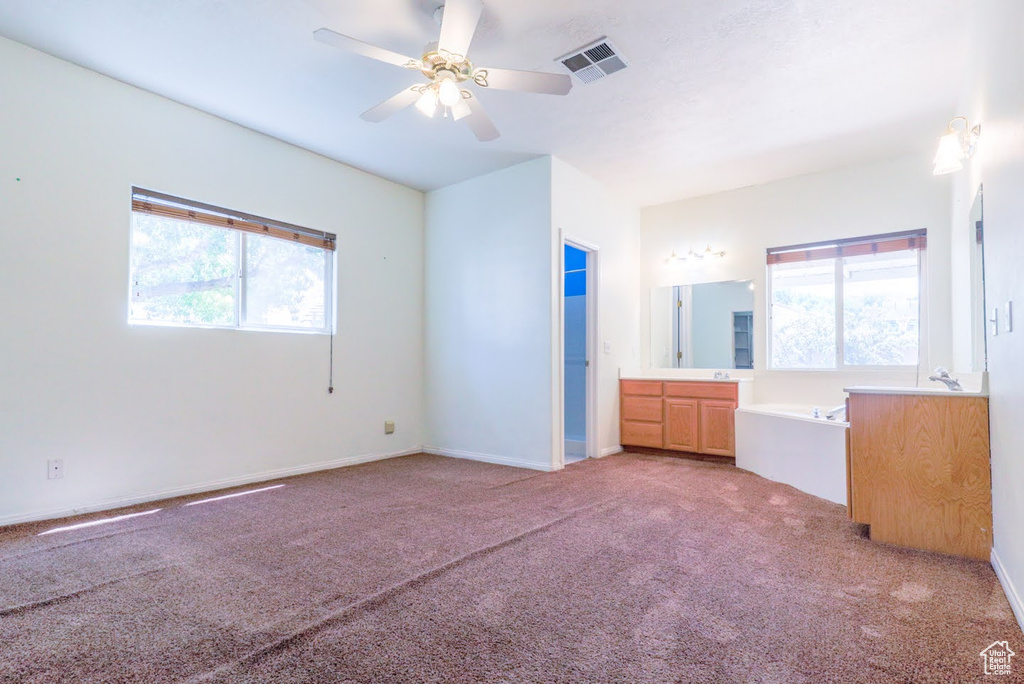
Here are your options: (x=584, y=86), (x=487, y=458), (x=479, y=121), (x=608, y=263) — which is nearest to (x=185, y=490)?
(x=487, y=458)

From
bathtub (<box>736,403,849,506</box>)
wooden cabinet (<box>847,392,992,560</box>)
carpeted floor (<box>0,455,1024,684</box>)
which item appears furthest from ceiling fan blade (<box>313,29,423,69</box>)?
bathtub (<box>736,403,849,506</box>)

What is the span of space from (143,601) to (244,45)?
8.83 feet

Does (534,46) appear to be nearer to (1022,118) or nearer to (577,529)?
(1022,118)

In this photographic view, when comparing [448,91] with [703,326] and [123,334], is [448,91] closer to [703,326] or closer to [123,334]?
[123,334]

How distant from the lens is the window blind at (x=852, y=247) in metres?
4.12

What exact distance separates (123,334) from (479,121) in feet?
8.18

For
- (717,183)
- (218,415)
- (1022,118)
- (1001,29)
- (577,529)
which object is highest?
(717,183)

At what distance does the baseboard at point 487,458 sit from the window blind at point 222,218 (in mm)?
2077

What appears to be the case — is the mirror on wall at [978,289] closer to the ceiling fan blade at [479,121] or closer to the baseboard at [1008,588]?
the baseboard at [1008,588]

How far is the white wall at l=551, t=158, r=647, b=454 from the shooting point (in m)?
4.39

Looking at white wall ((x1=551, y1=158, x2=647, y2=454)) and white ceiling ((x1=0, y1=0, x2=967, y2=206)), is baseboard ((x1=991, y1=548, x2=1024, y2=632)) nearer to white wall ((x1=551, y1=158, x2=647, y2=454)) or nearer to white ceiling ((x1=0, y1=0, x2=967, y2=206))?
white ceiling ((x1=0, y1=0, x2=967, y2=206))

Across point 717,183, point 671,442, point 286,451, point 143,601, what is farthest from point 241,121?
point 671,442

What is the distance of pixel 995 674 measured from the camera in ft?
4.56

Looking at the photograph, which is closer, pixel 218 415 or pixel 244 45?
pixel 244 45
